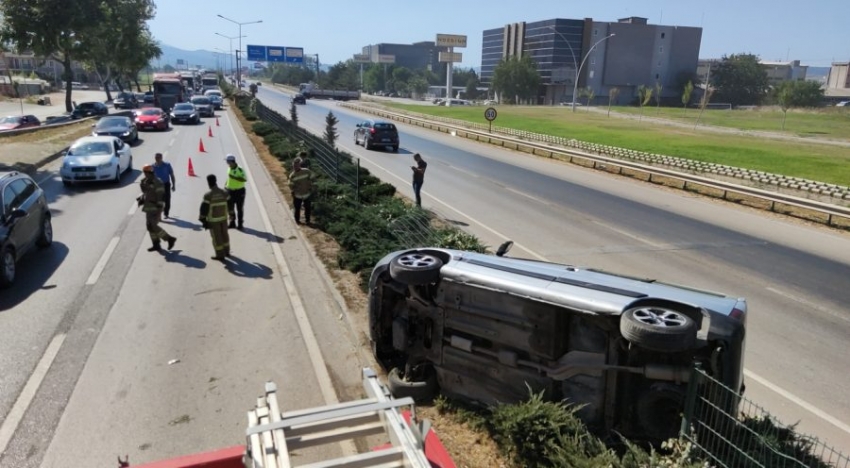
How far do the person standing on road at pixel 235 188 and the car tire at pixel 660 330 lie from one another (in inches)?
396

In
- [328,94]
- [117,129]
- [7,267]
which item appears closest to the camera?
[7,267]

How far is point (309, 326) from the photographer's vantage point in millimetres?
8250

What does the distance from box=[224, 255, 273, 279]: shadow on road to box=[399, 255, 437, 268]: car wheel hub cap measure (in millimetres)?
4915

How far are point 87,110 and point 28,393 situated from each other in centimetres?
4287

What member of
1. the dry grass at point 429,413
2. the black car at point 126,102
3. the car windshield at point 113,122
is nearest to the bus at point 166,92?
the black car at point 126,102

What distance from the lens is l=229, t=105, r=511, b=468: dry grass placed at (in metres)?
5.28

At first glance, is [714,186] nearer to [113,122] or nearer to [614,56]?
[113,122]

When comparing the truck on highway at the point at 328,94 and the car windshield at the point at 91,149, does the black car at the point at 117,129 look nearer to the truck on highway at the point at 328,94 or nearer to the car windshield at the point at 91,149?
the car windshield at the point at 91,149

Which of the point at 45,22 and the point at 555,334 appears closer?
the point at 555,334

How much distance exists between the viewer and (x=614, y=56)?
12738cm

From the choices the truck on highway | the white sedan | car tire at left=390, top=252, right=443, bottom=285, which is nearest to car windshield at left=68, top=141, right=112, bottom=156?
the white sedan

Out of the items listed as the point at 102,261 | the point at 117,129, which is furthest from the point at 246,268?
the point at 117,129

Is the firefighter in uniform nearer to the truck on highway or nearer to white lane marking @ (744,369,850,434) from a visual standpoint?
white lane marking @ (744,369,850,434)

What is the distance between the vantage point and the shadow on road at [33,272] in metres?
8.88
